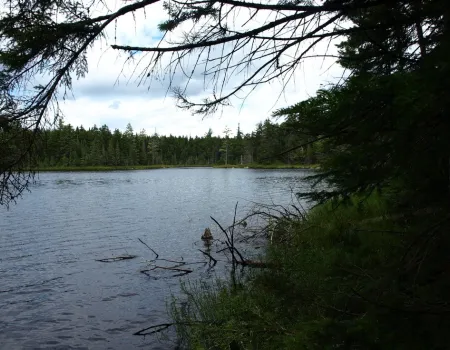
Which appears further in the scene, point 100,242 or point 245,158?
point 245,158

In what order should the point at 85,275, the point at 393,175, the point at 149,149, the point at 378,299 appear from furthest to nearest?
the point at 149,149
the point at 85,275
the point at 393,175
the point at 378,299

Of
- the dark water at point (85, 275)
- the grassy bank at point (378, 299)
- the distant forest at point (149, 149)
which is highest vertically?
the distant forest at point (149, 149)

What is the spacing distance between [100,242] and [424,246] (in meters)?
17.4

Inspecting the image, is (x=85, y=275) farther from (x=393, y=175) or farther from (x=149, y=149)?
(x=149, y=149)

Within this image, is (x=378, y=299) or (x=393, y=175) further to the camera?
(x=393, y=175)

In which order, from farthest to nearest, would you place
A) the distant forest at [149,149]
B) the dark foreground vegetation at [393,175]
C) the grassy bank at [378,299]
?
the distant forest at [149,149] → the grassy bank at [378,299] → the dark foreground vegetation at [393,175]

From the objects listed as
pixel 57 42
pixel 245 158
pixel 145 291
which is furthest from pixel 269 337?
pixel 245 158

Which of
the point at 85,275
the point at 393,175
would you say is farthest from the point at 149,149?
the point at 393,175

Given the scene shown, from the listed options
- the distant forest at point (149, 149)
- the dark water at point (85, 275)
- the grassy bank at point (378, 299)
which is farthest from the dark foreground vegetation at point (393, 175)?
the distant forest at point (149, 149)

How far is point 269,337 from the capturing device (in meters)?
5.03

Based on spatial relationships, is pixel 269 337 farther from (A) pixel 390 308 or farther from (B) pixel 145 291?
(B) pixel 145 291

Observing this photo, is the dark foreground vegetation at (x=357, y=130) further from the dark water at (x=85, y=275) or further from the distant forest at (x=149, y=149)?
the distant forest at (x=149, y=149)

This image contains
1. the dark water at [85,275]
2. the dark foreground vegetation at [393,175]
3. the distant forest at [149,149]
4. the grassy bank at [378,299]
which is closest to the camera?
the dark foreground vegetation at [393,175]

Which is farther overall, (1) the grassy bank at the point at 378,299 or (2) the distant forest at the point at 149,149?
(2) the distant forest at the point at 149,149
